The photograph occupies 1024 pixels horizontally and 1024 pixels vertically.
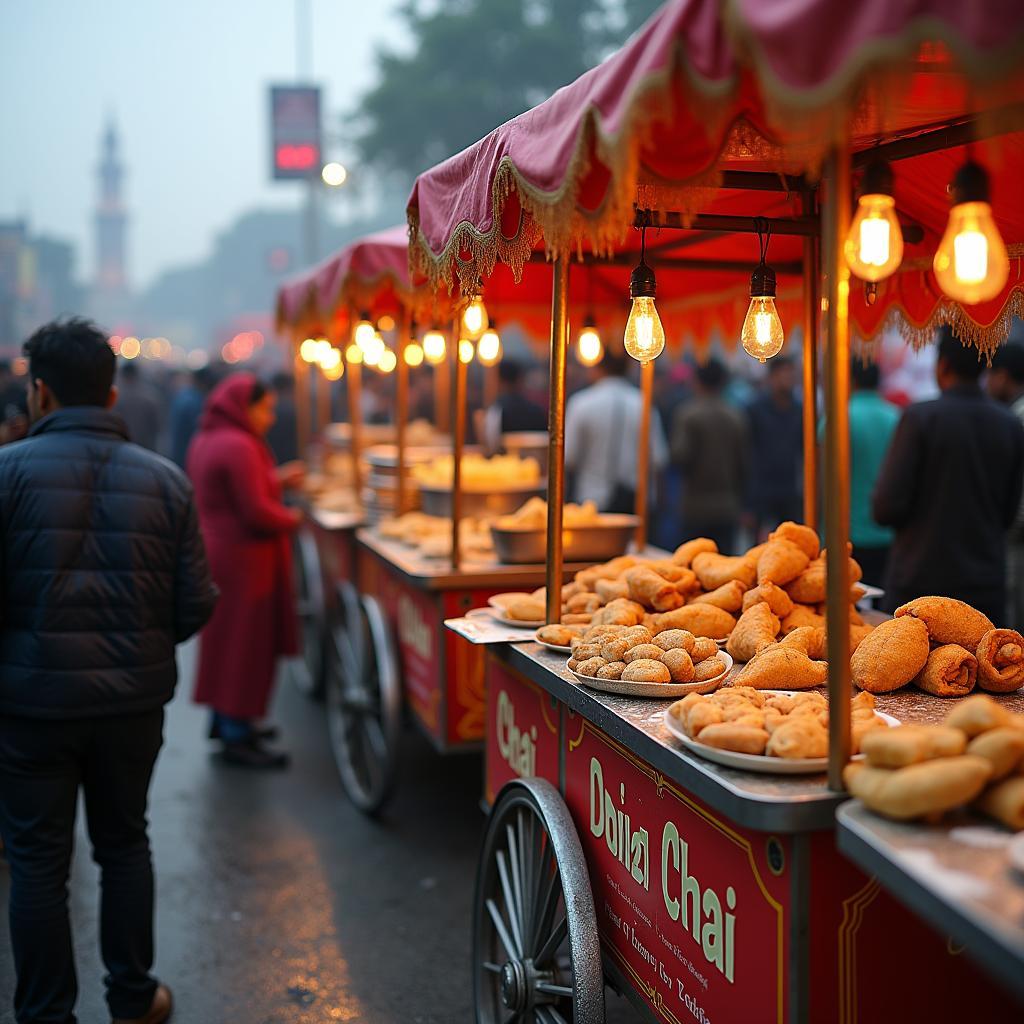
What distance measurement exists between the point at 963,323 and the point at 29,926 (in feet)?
11.9

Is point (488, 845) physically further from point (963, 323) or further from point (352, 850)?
point (963, 323)

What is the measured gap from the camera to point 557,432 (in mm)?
3443

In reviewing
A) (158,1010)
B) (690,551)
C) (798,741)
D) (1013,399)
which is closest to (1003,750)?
(798,741)

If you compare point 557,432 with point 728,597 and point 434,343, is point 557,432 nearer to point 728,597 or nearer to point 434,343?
point 728,597

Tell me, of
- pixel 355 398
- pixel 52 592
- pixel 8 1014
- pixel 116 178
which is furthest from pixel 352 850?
pixel 116 178

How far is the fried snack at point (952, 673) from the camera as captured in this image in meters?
2.68

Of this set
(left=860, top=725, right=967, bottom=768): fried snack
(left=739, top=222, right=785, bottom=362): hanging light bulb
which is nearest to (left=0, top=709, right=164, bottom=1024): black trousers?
(left=739, top=222, right=785, bottom=362): hanging light bulb

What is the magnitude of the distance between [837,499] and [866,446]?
3.76m

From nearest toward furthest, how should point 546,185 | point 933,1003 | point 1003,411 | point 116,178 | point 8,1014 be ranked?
point 933,1003
point 546,185
point 8,1014
point 1003,411
point 116,178

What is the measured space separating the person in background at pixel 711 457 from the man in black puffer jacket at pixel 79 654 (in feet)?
18.9

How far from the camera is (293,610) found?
636 cm

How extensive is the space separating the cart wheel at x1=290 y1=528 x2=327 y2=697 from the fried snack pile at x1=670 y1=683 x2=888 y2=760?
4.80 meters

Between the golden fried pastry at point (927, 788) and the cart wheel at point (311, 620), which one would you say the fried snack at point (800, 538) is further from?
the cart wheel at point (311, 620)

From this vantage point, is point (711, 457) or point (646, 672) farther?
point (711, 457)
